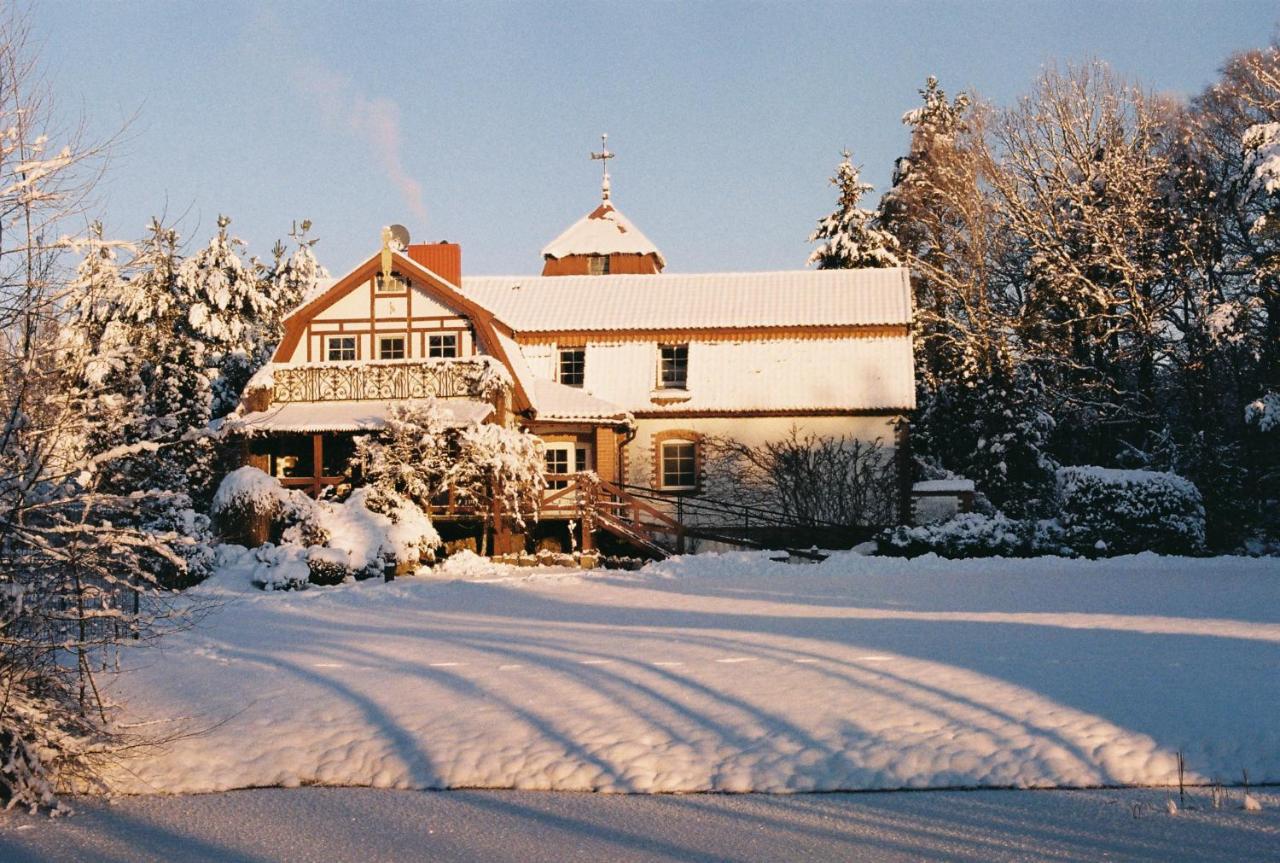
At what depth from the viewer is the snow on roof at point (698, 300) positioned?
30.7 m

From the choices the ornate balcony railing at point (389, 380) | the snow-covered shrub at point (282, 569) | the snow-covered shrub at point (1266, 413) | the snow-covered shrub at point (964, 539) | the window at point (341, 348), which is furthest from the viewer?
the window at point (341, 348)

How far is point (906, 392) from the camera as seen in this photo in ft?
95.2

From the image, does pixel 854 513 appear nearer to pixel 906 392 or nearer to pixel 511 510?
pixel 906 392

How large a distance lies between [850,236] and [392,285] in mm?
18498

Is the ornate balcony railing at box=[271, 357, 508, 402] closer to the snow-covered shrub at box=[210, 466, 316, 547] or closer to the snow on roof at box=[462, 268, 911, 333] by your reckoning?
the snow-covered shrub at box=[210, 466, 316, 547]

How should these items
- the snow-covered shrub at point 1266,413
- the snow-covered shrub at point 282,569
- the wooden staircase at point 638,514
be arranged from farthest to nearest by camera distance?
the wooden staircase at point 638,514
the snow-covered shrub at point 1266,413
the snow-covered shrub at point 282,569

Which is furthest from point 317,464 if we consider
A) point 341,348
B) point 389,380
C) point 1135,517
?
point 1135,517

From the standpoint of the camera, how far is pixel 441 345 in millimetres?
28203

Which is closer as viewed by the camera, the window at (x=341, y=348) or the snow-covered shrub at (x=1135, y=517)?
the snow-covered shrub at (x=1135, y=517)

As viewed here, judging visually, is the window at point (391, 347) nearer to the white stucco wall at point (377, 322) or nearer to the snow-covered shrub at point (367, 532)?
the white stucco wall at point (377, 322)

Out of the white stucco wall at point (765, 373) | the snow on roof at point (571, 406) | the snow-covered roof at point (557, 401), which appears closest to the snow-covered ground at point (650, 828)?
the snow-covered roof at point (557, 401)

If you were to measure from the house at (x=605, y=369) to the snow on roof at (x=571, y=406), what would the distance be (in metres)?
0.06

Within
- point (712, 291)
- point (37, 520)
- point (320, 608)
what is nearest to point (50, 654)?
point (37, 520)

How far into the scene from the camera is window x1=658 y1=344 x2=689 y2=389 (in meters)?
30.6
